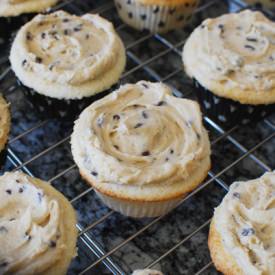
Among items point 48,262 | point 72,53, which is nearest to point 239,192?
point 48,262

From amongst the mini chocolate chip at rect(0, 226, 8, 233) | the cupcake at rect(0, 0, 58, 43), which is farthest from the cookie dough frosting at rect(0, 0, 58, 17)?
the mini chocolate chip at rect(0, 226, 8, 233)

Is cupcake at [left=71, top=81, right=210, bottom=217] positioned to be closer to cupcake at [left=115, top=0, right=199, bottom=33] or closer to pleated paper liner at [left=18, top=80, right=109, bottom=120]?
pleated paper liner at [left=18, top=80, right=109, bottom=120]

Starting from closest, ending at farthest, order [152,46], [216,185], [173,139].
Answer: [173,139]
[216,185]
[152,46]

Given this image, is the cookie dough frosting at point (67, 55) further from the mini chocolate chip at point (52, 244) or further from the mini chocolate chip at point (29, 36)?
the mini chocolate chip at point (52, 244)

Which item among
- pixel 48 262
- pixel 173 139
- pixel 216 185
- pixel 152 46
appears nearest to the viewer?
pixel 48 262

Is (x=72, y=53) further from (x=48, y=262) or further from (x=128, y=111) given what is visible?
(x=48, y=262)

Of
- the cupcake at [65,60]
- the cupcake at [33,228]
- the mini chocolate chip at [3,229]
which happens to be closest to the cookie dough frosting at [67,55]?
the cupcake at [65,60]

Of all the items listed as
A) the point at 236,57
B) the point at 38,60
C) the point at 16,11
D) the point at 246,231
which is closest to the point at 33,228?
the point at 246,231
